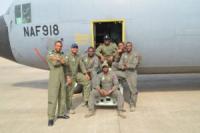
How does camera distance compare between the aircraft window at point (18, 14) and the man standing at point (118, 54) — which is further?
the aircraft window at point (18, 14)

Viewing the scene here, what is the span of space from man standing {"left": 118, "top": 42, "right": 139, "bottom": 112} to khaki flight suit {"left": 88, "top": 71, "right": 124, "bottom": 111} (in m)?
0.61

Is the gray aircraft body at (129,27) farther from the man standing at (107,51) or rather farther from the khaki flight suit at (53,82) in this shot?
the khaki flight suit at (53,82)

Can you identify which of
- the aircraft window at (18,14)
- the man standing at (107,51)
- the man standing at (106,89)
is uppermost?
the aircraft window at (18,14)

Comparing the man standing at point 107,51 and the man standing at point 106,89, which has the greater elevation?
the man standing at point 107,51

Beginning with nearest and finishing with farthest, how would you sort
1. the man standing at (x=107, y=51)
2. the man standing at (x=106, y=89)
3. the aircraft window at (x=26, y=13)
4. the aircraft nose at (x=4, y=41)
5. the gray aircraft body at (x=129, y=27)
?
the man standing at (x=106, y=89)
the gray aircraft body at (x=129, y=27)
the man standing at (x=107, y=51)
the aircraft window at (x=26, y=13)
the aircraft nose at (x=4, y=41)

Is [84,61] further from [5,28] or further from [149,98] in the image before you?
[5,28]

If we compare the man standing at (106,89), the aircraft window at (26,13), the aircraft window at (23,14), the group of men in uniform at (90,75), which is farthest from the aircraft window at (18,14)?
the man standing at (106,89)

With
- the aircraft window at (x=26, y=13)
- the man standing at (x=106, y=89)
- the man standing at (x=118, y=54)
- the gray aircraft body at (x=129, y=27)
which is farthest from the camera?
the aircraft window at (x=26, y=13)

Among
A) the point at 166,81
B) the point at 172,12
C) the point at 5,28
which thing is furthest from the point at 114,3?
the point at 166,81

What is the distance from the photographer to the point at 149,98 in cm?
1020

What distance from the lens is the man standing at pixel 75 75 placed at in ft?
28.4

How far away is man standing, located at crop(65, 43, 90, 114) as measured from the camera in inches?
341

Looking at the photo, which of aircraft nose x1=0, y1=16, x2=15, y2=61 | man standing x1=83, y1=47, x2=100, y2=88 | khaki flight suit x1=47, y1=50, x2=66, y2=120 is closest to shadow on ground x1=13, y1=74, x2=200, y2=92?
aircraft nose x1=0, y1=16, x2=15, y2=61

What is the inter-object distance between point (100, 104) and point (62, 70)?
1.69 metres
